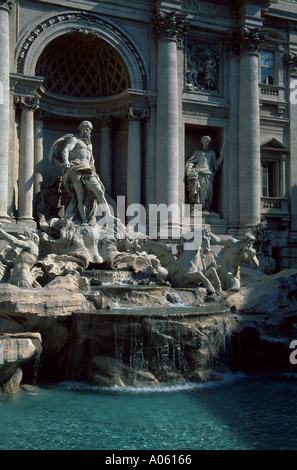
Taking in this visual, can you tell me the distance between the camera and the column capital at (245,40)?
19.1m

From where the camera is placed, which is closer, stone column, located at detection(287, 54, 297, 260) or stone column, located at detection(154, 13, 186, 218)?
stone column, located at detection(154, 13, 186, 218)

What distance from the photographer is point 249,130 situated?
18922 mm

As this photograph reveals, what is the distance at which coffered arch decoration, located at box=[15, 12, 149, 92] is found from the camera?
16359 millimetres

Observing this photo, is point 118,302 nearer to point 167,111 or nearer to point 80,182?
point 80,182

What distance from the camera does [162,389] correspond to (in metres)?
9.83

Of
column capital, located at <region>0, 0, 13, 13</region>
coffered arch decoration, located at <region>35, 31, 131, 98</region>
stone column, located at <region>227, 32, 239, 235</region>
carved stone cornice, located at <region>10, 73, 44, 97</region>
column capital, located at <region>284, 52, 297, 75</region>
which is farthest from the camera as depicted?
column capital, located at <region>284, 52, 297, 75</region>

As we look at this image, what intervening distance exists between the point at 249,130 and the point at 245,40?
3135mm

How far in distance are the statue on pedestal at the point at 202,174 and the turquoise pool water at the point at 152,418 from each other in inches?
362

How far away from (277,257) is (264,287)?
7.04 metres

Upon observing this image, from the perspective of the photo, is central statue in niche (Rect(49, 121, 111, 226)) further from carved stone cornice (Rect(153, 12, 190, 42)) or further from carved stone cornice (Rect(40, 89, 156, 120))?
carved stone cornice (Rect(153, 12, 190, 42))

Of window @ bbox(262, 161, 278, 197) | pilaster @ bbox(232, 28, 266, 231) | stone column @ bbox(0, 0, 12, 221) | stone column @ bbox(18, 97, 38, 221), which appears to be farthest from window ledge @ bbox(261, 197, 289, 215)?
stone column @ bbox(0, 0, 12, 221)

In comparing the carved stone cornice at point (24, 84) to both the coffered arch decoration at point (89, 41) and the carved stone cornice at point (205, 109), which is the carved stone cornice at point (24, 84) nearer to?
the coffered arch decoration at point (89, 41)

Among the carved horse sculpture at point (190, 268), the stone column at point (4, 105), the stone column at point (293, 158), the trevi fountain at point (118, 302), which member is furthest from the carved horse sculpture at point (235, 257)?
the stone column at point (293, 158)

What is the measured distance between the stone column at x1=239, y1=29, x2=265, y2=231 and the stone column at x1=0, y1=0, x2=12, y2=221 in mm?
7927
